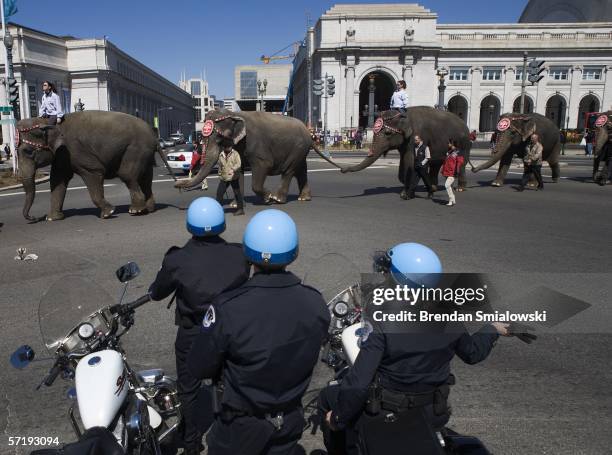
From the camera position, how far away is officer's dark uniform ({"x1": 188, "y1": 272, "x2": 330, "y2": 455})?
7.61ft

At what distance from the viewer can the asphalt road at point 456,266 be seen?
387 cm

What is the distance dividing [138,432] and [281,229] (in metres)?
1.28

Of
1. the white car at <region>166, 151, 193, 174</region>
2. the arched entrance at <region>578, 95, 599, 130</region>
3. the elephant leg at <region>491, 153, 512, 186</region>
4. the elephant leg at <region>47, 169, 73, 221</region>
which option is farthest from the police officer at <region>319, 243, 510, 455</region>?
the arched entrance at <region>578, 95, 599, 130</region>

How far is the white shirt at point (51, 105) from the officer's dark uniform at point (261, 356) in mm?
10742

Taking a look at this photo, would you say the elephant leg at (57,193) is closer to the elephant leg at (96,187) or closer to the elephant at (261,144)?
the elephant leg at (96,187)

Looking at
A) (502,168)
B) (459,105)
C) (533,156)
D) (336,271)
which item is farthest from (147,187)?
(459,105)

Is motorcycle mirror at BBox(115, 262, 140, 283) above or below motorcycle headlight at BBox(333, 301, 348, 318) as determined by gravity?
above

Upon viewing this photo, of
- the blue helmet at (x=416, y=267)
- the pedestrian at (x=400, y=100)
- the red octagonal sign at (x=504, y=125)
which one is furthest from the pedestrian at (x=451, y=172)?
the blue helmet at (x=416, y=267)

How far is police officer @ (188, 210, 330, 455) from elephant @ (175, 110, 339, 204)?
31.4 feet

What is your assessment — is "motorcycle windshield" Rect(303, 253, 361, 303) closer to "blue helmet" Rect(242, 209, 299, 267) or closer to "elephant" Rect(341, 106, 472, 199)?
"blue helmet" Rect(242, 209, 299, 267)

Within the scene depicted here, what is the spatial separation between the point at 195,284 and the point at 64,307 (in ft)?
2.53

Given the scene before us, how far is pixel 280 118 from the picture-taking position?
13906 mm

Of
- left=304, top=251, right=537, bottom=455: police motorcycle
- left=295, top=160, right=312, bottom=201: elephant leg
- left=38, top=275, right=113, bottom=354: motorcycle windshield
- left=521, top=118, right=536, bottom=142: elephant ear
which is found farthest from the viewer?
left=521, top=118, right=536, bottom=142: elephant ear

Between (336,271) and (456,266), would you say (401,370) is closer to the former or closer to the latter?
(336,271)
